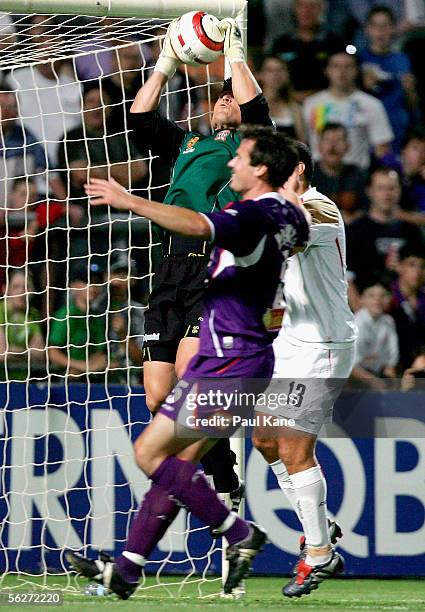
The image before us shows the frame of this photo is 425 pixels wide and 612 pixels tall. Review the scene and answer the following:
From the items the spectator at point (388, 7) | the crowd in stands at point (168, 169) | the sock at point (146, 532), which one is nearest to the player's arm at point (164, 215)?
the sock at point (146, 532)

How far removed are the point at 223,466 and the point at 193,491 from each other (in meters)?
1.17

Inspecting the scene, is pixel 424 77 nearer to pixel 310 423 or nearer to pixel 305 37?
pixel 305 37

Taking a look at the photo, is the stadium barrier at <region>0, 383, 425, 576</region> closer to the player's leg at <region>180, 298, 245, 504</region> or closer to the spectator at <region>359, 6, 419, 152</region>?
the player's leg at <region>180, 298, 245, 504</region>

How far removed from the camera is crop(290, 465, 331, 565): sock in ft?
18.4

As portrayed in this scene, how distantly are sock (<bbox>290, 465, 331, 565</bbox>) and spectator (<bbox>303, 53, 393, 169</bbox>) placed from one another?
4.80m

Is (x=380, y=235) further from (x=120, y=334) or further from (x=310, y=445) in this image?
(x=310, y=445)

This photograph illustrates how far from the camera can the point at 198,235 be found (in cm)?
441

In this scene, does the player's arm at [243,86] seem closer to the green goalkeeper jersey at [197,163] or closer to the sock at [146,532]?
the green goalkeeper jersey at [197,163]

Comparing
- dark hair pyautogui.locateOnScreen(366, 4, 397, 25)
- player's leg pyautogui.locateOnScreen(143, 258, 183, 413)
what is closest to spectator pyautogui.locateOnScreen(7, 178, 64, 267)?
player's leg pyautogui.locateOnScreen(143, 258, 183, 413)

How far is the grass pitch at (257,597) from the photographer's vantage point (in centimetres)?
535

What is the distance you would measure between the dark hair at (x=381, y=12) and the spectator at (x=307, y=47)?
17.6 inches

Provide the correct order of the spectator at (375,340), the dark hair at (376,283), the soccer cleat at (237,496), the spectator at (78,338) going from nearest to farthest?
1. the soccer cleat at (237,496)
2. the spectator at (78,338)
3. the spectator at (375,340)
4. the dark hair at (376,283)

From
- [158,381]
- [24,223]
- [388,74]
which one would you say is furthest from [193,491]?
[388,74]

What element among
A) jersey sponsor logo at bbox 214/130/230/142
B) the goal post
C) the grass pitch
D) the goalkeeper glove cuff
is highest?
the goal post
